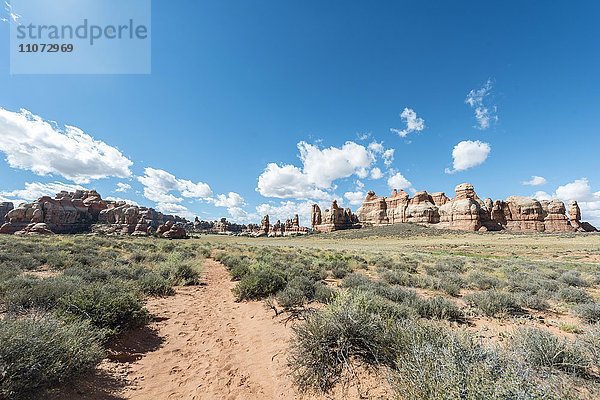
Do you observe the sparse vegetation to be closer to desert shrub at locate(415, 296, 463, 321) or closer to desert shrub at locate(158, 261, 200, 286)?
desert shrub at locate(158, 261, 200, 286)

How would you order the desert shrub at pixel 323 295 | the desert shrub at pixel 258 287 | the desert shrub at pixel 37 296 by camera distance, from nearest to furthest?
the desert shrub at pixel 37 296
the desert shrub at pixel 323 295
the desert shrub at pixel 258 287

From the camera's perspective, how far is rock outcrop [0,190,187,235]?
63.2 m

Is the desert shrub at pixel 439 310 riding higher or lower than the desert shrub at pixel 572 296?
higher

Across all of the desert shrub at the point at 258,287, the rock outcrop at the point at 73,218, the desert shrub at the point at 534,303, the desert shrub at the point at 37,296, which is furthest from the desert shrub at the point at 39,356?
the rock outcrop at the point at 73,218

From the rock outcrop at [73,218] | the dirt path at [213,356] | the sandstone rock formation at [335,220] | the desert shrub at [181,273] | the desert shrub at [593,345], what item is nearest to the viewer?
the desert shrub at [593,345]

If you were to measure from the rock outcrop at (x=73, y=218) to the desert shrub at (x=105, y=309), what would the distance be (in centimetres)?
7225

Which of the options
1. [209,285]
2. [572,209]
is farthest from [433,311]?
[572,209]

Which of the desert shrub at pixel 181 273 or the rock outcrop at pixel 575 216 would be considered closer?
the desert shrub at pixel 181 273

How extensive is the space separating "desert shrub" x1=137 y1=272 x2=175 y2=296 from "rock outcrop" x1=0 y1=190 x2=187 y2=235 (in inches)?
2706

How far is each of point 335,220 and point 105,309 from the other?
4099 inches

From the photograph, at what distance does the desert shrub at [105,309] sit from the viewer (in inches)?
193

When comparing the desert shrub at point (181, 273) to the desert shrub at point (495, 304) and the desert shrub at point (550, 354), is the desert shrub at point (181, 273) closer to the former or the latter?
the desert shrub at point (495, 304)

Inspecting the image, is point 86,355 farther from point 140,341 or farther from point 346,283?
point 346,283

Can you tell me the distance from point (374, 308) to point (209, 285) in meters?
8.06
